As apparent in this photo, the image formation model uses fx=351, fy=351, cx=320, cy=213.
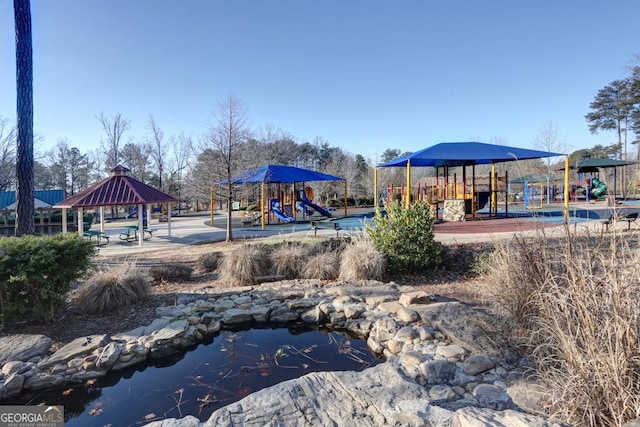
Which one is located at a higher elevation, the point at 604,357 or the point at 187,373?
the point at 604,357

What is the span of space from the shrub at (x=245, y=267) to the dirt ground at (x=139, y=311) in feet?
0.79

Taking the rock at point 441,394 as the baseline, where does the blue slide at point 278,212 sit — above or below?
above

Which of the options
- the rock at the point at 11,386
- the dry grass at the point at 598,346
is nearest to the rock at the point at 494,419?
the dry grass at the point at 598,346

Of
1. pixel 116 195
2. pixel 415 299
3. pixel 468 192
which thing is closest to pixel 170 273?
pixel 415 299

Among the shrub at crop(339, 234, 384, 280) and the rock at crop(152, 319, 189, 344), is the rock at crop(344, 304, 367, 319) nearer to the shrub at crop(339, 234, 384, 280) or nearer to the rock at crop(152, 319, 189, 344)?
the shrub at crop(339, 234, 384, 280)

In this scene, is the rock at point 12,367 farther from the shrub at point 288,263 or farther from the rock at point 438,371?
the shrub at point 288,263

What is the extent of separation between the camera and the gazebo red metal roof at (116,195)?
11055 millimetres

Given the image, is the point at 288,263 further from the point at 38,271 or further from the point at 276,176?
the point at 276,176

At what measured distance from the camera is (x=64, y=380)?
10.9 feet

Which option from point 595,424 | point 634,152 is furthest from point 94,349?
point 634,152

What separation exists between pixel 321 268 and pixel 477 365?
3.73m

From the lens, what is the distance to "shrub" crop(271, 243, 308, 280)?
21.5 ft

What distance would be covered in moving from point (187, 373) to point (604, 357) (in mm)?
3417

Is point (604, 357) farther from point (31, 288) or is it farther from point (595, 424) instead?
point (31, 288)
